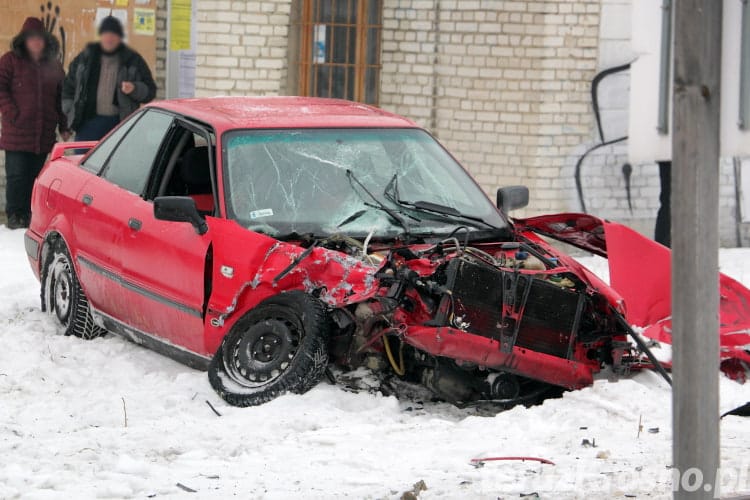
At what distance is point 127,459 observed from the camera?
5.09 metres

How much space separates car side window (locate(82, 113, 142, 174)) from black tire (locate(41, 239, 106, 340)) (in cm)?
51

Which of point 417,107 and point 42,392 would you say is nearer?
point 42,392

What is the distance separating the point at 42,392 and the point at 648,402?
296cm

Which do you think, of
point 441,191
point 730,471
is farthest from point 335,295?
point 730,471

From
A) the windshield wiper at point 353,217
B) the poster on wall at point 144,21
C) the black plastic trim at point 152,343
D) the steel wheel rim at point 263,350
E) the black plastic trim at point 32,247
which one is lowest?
the black plastic trim at point 152,343

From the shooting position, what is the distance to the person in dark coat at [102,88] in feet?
39.6

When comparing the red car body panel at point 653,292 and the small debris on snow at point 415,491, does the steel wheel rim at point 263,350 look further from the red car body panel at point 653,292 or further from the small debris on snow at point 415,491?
the red car body panel at point 653,292

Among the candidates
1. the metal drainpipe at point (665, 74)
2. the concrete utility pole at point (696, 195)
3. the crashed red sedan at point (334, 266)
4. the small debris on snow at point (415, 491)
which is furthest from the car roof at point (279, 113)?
the concrete utility pole at point (696, 195)

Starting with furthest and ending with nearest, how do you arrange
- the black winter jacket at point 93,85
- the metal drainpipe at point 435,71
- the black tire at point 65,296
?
the metal drainpipe at point 435,71, the black winter jacket at point 93,85, the black tire at point 65,296

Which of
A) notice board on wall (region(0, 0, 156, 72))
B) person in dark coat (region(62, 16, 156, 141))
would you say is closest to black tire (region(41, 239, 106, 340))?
person in dark coat (region(62, 16, 156, 141))

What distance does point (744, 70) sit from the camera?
3.32 m

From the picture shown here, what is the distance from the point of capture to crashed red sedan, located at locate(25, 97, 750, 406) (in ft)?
20.0

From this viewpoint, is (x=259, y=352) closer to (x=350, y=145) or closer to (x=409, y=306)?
(x=409, y=306)

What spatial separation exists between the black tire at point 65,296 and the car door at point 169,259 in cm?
56
